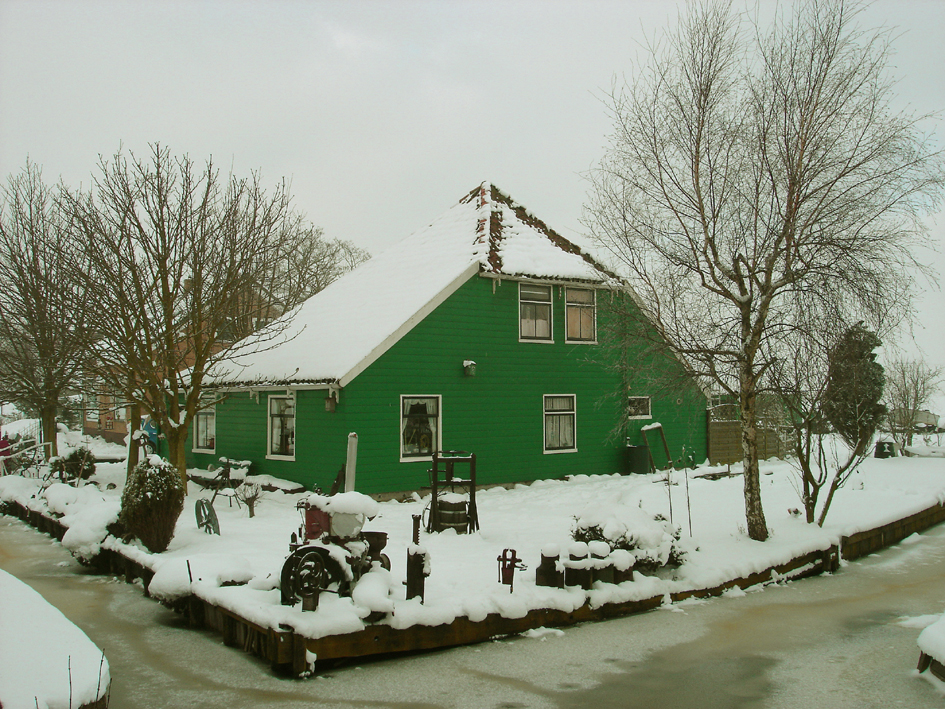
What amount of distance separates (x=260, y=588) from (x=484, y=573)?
2.54m

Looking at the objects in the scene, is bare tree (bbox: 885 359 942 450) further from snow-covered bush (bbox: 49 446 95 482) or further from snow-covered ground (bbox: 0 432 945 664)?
snow-covered bush (bbox: 49 446 95 482)

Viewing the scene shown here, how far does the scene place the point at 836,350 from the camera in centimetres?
1130

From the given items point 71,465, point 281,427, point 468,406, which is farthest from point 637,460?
point 71,465

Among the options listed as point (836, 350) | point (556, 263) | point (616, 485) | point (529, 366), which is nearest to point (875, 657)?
point (836, 350)

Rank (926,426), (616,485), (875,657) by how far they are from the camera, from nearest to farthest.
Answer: (875,657) < (616,485) < (926,426)

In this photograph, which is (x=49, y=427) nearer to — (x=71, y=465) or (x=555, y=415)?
(x=71, y=465)

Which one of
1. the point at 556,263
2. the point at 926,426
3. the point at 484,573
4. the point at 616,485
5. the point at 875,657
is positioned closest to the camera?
the point at 875,657

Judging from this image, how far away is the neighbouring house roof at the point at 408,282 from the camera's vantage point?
A: 15.6 m

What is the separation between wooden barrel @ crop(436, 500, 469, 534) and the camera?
11.3 m

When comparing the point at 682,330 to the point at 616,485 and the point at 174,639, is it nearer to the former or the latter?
the point at 616,485

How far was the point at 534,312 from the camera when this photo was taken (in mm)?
17969

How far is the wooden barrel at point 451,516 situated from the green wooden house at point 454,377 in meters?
3.82

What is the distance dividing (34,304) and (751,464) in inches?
699

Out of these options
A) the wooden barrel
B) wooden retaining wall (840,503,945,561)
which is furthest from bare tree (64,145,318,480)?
wooden retaining wall (840,503,945,561)
